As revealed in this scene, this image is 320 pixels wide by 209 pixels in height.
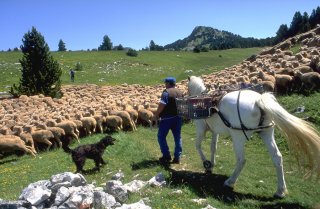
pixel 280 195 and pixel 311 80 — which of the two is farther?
pixel 311 80

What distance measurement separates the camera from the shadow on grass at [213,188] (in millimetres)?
8987

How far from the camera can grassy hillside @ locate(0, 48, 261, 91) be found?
51.6 m

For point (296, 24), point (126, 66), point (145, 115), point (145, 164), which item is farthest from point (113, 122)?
point (296, 24)

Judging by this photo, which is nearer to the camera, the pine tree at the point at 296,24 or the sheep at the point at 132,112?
the sheep at the point at 132,112

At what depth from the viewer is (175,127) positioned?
12.4 meters

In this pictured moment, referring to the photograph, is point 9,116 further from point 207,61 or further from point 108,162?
point 207,61

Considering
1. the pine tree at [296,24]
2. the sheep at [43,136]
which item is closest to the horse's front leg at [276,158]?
the sheep at [43,136]

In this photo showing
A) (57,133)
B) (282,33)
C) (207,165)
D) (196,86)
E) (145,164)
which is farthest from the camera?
(282,33)

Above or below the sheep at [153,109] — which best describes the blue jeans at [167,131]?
above

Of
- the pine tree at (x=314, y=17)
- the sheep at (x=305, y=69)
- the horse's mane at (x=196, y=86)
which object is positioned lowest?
the sheep at (x=305, y=69)

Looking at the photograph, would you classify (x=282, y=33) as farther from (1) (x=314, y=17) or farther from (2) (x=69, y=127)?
(2) (x=69, y=127)

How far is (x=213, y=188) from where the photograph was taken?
10.1m

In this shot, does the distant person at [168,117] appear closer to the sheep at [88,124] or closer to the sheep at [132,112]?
the sheep at [88,124]

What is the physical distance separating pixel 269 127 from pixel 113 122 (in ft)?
33.8
